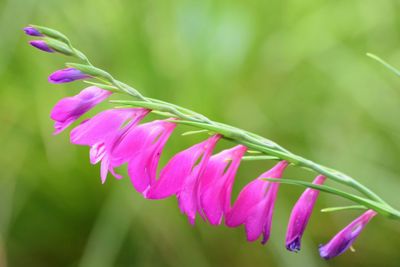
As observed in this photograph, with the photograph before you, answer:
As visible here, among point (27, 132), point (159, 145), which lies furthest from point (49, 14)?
point (159, 145)

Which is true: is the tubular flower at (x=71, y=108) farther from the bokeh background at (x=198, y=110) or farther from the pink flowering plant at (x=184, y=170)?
the bokeh background at (x=198, y=110)

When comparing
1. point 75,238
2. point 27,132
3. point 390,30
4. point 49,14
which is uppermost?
point 390,30

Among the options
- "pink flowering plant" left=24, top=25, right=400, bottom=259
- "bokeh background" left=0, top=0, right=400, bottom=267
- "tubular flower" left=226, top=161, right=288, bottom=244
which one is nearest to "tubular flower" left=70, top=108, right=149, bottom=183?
"pink flowering plant" left=24, top=25, right=400, bottom=259

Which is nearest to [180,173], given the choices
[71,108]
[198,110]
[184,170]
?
[184,170]

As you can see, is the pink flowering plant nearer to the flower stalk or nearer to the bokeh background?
the flower stalk

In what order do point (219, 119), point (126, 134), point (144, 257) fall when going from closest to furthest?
point (126, 134) → point (144, 257) → point (219, 119)

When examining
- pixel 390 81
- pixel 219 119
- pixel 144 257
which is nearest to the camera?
pixel 144 257

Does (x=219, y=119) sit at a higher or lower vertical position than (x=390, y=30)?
lower

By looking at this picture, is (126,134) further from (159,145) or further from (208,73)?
(208,73)
